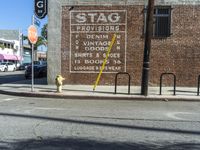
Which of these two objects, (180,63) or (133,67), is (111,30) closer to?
(133,67)

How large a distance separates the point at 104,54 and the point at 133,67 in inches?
64.3

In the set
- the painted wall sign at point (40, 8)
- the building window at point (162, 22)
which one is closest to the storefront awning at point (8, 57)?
the painted wall sign at point (40, 8)

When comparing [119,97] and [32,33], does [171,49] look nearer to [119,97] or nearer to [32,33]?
[119,97]

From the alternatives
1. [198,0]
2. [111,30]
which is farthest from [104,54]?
[198,0]

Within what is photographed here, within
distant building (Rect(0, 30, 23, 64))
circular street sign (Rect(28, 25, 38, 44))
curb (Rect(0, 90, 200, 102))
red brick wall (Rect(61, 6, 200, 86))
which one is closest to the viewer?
curb (Rect(0, 90, 200, 102))

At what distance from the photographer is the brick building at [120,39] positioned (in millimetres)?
22203

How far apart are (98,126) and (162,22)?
42.4 ft

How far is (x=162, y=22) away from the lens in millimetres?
22484

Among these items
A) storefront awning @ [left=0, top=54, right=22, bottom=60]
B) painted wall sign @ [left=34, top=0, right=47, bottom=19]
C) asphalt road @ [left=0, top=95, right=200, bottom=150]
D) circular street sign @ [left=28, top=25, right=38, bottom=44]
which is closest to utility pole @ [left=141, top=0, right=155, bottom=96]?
asphalt road @ [left=0, top=95, right=200, bottom=150]

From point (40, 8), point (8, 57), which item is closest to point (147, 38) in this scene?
point (40, 8)

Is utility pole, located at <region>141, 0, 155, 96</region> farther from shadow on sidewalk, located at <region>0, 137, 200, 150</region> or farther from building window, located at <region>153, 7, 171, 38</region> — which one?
shadow on sidewalk, located at <region>0, 137, 200, 150</region>

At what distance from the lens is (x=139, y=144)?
855 centimetres

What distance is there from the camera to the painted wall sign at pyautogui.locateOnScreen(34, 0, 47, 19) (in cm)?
2366

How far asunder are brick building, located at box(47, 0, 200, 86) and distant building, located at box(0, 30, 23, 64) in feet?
191
